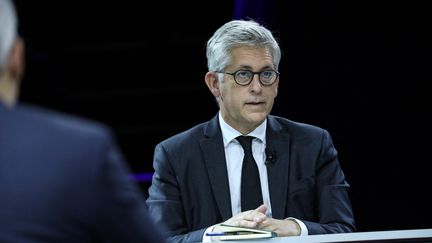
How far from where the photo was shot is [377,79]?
3.93 meters

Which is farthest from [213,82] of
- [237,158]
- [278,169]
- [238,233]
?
Result: [238,233]

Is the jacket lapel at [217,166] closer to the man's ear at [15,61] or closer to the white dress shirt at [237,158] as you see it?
the white dress shirt at [237,158]

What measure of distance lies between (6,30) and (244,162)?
1.69 metres

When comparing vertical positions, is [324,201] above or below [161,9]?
below

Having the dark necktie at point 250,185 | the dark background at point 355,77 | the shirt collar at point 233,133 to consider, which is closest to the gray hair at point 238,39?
the shirt collar at point 233,133

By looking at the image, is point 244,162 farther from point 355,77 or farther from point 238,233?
point 355,77

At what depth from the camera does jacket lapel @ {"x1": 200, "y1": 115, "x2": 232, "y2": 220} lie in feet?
8.98

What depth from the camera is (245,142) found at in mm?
2852

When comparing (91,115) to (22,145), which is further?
(91,115)

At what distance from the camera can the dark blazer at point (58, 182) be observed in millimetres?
1148

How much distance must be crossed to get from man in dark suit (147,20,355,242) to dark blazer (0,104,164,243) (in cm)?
149

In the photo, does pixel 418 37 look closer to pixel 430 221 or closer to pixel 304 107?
pixel 304 107

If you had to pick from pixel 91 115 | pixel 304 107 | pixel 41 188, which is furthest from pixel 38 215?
pixel 91 115

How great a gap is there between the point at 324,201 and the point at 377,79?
1321mm
